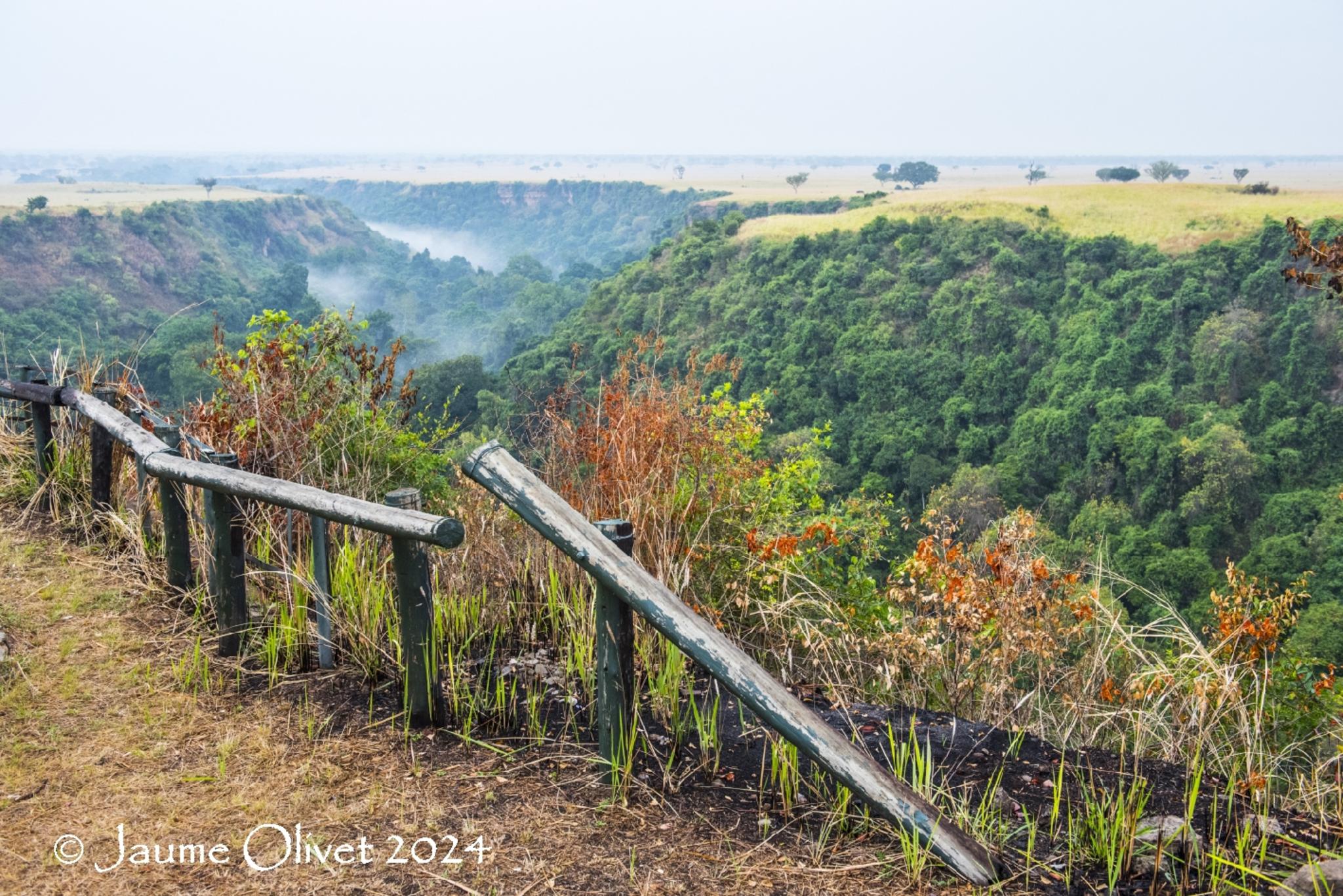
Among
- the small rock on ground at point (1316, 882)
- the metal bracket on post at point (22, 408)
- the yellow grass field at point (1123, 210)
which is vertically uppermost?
the yellow grass field at point (1123, 210)

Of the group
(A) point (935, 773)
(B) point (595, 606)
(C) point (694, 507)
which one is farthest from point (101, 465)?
(A) point (935, 773)

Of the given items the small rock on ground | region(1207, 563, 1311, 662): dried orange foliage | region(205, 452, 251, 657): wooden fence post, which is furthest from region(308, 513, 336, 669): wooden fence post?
region(1207, 563, 1311, 662): dried orange foliage

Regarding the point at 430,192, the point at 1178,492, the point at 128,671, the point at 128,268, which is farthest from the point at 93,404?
the point at 430,192

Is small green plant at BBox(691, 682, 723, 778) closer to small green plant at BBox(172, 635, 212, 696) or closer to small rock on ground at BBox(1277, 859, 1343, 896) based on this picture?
small rock on ground at BBox(1277, 859, 1343, 896)

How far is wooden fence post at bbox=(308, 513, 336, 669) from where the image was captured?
2992 millimetres

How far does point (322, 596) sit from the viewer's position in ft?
9.79

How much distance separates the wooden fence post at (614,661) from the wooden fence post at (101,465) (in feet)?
9.61

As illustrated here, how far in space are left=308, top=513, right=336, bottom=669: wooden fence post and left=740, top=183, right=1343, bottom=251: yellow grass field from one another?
6084cm

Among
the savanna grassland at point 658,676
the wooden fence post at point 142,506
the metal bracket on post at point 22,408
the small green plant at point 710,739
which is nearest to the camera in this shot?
the savanna grassland at point 658,676

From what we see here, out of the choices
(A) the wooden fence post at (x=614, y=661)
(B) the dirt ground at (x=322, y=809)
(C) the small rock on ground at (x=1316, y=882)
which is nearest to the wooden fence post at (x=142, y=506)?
(B) the dirt ground at (x=322, y=809)

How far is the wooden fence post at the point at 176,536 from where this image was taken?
11.2 ft

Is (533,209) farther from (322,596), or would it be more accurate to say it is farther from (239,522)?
(322,596)

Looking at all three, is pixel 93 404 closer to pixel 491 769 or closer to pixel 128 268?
pixel 491 769

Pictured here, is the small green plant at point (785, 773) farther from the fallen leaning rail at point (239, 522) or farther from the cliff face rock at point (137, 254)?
the cliff face rock at point (137, 254)
